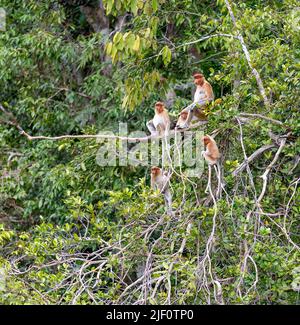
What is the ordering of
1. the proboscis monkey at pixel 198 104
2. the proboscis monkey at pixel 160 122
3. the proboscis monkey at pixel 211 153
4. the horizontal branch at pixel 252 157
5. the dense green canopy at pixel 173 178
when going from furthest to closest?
the proboscis monkey at pixel 160 122
the proboscis monkey at pixel 198 104
the proboscis monkey at pixel 211 153
the horizontal branch at pixel 252 157
the dense green canopy at pixel 173 178

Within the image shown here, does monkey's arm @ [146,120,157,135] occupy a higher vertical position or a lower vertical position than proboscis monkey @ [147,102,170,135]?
lower

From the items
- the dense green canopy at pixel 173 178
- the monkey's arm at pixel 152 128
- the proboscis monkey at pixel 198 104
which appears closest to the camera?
the dense green canopy at pixel 173 178

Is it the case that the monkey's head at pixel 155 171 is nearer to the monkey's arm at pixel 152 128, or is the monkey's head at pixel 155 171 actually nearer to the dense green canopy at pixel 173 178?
the dense green canopy at pixel 173 178

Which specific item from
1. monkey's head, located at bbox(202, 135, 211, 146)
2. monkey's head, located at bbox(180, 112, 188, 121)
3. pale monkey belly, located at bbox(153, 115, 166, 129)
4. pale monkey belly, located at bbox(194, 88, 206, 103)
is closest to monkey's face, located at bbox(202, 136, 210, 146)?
monkey's head, located at bbox(202, 135, 211, 146)

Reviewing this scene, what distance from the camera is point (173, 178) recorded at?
7.48m

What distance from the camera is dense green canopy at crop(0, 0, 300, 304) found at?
6355 mm

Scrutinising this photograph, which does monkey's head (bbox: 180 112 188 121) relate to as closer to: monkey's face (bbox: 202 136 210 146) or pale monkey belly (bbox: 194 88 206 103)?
monkey's face (bbox: 202 136 210 146)

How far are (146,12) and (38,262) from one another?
255cm

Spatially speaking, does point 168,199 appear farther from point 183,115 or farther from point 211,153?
point 183,115

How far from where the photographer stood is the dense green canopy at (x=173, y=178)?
250 inches

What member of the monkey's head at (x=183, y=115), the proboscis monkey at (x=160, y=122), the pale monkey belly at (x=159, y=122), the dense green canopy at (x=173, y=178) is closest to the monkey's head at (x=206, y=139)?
the dense green canopy at (x=173, y=178)

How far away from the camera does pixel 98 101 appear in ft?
36.0
